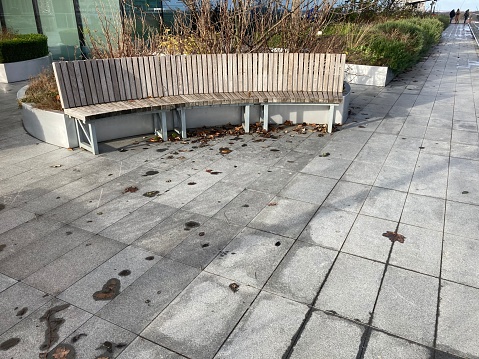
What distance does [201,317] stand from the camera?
300 centimetres

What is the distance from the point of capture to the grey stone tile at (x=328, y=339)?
2678 mm

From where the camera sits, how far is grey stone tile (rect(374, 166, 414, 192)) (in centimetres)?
519

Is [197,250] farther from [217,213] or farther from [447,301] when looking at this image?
[447,301]

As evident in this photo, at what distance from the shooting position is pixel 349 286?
3326 millimetres

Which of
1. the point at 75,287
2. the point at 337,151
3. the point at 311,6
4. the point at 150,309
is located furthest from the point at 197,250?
the point at 311,6

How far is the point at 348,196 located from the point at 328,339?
94.9 inches

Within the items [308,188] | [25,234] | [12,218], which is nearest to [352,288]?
[308,188]

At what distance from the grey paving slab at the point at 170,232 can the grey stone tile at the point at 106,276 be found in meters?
0.12

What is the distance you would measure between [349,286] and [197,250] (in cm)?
143

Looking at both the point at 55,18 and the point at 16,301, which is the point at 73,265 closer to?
the point at 16,301

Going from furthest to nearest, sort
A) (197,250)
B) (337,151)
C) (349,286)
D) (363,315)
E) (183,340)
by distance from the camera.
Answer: (337,151), (197,250), (349,286), (363,315), (183,340)

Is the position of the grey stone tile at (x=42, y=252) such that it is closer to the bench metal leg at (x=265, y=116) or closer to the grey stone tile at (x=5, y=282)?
the grey stone tile at (x=5, y=282)

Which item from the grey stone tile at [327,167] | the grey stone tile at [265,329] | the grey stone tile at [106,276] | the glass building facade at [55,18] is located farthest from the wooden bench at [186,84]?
the glass building facade at [55,18]

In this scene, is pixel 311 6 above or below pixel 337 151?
above
